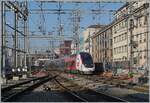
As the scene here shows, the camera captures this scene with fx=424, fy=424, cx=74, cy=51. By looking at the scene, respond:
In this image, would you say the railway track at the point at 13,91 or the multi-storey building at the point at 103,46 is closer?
the railway track at the point at 13,91

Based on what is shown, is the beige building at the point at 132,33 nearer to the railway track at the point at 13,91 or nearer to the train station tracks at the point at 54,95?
the railway track at the point at 13,91

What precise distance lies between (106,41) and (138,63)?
58.5ft

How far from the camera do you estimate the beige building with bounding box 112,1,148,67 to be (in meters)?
33.3

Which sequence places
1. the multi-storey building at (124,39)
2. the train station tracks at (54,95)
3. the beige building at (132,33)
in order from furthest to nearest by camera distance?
the multi-storey building at (124,39) → the beige building at (132,33) → the train station tracks at (54,95)

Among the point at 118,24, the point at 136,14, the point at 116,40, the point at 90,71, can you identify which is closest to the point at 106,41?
the point at 116,40

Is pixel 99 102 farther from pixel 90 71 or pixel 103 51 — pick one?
pixel 103 51

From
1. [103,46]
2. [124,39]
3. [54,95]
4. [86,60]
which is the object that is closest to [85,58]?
[86,60]

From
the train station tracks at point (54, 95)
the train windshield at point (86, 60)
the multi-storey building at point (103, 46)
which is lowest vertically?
the train station tracks at point (54, 95)

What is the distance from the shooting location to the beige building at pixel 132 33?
33312mm

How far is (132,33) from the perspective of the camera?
41.7 meters

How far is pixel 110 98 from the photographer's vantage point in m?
16.4

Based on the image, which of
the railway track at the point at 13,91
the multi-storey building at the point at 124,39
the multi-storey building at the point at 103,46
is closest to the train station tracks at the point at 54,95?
the railway track at the point at 13,91

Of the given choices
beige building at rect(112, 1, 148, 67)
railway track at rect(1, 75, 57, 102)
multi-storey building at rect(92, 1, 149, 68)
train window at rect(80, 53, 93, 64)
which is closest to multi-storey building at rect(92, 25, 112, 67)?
multi-storey building at rect(92, 1, 149, 68)

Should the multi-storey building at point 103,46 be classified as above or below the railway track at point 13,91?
above
